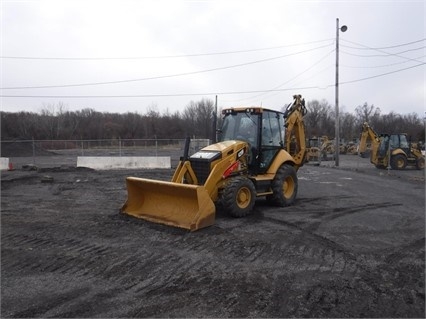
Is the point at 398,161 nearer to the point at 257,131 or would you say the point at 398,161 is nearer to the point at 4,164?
the point at 257,131

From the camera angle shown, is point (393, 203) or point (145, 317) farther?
point (393, 203)

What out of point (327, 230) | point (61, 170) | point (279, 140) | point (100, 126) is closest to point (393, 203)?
point (279, 140)

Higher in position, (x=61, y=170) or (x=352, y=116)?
(x=352, y=116)

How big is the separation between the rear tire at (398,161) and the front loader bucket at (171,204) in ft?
71.5

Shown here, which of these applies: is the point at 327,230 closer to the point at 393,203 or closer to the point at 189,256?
the point at 189,256

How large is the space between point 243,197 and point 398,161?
21.0 metres

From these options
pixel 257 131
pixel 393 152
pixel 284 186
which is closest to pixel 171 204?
Result: pixel 257 131

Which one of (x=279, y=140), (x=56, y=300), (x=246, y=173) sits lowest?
(x=56, y=300)

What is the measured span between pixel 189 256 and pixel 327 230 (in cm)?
313

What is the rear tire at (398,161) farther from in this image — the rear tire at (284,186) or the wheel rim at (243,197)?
the wheel rim at (243,197)

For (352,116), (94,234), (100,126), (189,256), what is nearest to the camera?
(189,256)

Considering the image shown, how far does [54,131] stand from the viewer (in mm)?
68688

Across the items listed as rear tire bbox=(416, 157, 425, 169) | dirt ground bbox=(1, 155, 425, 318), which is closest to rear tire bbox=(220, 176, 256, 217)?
dirt ground bbox=(1, 155, 425, 318)

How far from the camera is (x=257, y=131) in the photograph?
10414 mm
